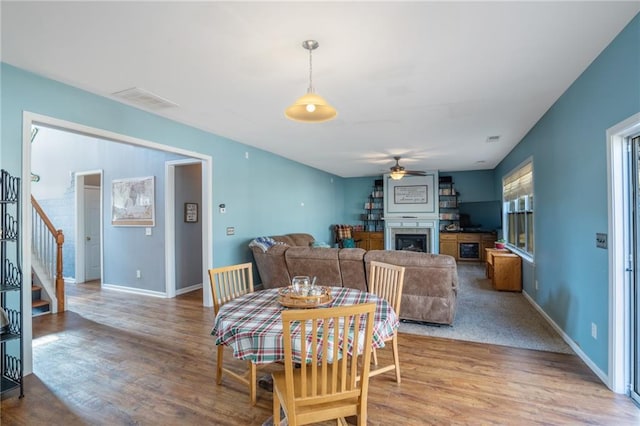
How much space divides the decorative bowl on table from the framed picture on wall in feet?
13.3

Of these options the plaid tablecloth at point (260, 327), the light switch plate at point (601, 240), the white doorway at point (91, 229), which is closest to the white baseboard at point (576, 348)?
the light switch plate at point (601, 240)

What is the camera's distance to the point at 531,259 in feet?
14.9

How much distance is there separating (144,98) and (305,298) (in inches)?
110

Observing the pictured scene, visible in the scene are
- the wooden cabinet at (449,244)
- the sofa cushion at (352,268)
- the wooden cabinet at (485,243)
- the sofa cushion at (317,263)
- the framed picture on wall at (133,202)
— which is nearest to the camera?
the sofa cushion at (352,268)

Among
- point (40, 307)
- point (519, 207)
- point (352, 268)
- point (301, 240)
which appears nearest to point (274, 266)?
point (352, 268)

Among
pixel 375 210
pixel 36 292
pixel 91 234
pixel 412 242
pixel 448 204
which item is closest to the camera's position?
pixel 36 292

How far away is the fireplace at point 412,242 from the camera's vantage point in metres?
9.08

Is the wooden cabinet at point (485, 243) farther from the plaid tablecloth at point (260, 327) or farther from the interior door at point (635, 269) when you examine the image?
the plaid tablecloth at point (260, 327)

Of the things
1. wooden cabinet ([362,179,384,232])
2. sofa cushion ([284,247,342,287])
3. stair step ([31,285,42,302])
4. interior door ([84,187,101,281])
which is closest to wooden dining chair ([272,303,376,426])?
sofa cushion ([284,247,342,287])

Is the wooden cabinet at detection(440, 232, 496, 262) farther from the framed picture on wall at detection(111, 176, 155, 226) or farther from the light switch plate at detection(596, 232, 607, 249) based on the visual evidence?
the framed picture on wall at detection(111, 176, 155, 226)

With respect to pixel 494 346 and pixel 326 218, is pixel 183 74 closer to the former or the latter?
pixel 494 346

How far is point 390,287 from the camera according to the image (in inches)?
102

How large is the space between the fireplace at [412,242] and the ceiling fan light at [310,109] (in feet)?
24.8

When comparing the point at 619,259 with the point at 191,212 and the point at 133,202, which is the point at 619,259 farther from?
the point at 133,202
